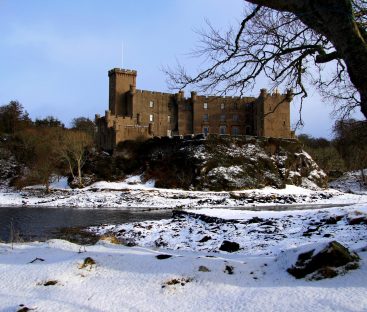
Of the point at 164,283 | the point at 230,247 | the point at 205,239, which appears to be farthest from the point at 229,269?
the point at 205,239

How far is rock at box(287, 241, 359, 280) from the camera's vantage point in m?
5.74

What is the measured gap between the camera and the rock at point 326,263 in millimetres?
5735

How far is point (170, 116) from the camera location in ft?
246

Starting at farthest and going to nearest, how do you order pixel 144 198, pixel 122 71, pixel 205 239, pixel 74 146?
pixel 122 71 → pixel 74 146 → pixel 144 198 → pixel 205 239

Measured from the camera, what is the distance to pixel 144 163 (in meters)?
59.6

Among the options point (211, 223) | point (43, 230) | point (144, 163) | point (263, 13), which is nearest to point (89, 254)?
point (263, 13)

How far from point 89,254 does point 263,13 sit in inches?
230

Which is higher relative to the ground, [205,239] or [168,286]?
[168,286]

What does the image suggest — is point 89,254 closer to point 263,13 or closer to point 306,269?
point 306,269

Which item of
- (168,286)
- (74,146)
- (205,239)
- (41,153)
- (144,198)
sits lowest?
(144,198)

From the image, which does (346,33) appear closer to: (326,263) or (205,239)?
(326,263)

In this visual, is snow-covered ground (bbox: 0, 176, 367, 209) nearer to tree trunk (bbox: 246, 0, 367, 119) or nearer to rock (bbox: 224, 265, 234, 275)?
rock (bbox: 224, 265, 234, 275)

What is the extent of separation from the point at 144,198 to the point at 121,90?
3406 centimetres

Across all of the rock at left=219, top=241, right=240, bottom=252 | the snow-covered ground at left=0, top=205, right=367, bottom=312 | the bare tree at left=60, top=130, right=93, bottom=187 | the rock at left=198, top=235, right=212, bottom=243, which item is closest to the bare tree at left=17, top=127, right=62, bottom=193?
the bare tree at left=60, top=130, right=93, bottom=187
